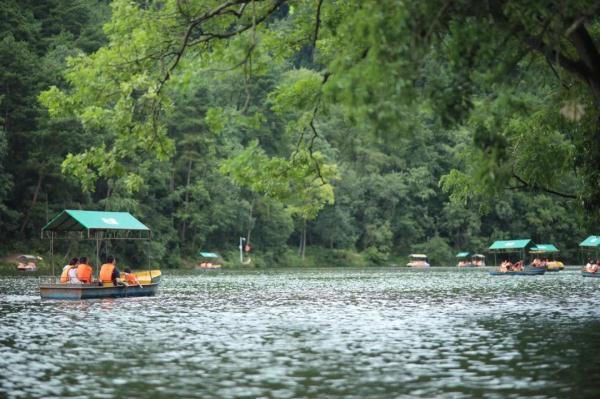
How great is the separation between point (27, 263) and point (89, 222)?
121ft

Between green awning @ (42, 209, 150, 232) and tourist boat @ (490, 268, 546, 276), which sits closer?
green awning @ (42, 209, 150, 232)

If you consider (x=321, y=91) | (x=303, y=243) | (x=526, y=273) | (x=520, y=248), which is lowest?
(x=526, y=273)

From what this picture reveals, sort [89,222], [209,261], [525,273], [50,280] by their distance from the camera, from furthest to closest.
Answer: [209,261] → [525,273] → [50,280] → [89,222]

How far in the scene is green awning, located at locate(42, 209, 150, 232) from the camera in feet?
137

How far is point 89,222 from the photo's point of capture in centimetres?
4231

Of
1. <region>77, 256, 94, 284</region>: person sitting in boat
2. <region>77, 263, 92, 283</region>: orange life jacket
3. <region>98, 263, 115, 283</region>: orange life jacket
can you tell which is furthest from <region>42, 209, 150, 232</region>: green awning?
<region>77, 263, 92, 283</region>: orange life jacket

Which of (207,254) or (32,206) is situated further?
(207,254)

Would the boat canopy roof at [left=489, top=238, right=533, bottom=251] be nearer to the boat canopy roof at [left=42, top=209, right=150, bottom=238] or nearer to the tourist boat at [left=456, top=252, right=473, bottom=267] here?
the tourist boat at [left=456, top=252, right=473, bottom=267]

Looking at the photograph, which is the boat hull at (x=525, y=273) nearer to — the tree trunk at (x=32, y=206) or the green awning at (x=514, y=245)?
the green awning at (x=514, y=245)

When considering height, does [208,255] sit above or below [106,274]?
above

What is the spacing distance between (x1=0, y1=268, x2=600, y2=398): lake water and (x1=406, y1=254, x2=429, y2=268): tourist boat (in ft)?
289

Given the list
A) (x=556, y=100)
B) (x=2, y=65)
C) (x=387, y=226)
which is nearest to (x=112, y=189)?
(x=2, y=65)

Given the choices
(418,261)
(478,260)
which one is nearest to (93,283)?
(418,261)

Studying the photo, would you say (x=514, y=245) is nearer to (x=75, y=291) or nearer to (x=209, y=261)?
(x=209, y=261)
